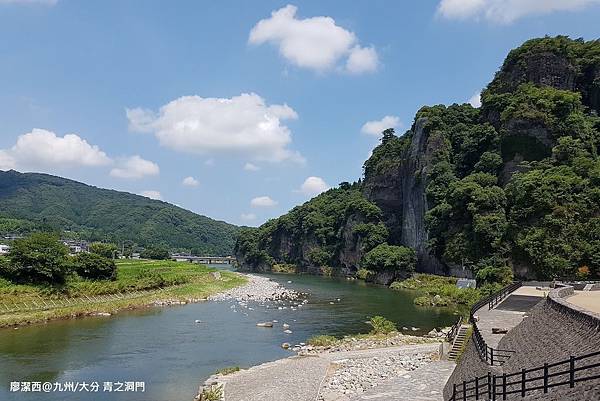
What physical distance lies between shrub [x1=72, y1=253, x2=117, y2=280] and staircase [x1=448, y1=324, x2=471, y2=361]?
43.7 metres

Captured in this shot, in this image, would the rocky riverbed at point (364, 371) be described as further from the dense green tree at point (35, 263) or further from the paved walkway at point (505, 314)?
the dense green tree at point (35, 263)

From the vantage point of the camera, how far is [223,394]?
21.9 m

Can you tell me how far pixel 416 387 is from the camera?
2100cm

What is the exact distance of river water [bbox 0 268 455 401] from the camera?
26.2 m

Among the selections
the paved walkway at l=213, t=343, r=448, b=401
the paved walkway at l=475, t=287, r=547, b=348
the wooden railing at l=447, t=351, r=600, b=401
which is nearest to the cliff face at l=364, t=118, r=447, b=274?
the paved walkway at l=475, t=287, r=547, b=348

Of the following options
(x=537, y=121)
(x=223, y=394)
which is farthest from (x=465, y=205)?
(x=223, y=394)

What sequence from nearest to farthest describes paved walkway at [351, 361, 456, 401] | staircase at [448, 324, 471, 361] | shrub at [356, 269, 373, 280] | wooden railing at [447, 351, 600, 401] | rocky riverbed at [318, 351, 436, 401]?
wooden railing at [447, 351, 600, 401], paved walkway at [351, 361, 456, 401], rocky riverbed at [318, 351, 436, 401], staircase at [448, 324, 471, 361], shrub at [356, 269, 373, 280]

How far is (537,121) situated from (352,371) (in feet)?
222

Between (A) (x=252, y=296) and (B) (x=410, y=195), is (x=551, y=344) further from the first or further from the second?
(B) (x=410, y=195)

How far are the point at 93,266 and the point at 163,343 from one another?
2600 cm

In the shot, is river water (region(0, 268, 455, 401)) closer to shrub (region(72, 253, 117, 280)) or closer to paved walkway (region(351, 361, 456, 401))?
paved walkway (region(351, 361, 456, 401))

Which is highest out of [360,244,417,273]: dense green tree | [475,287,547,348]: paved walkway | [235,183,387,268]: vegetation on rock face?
[235,183,387,268]: vegetation on rock face

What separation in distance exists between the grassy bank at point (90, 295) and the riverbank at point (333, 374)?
984 inches

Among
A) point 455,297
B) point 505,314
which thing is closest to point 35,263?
point 505,314
